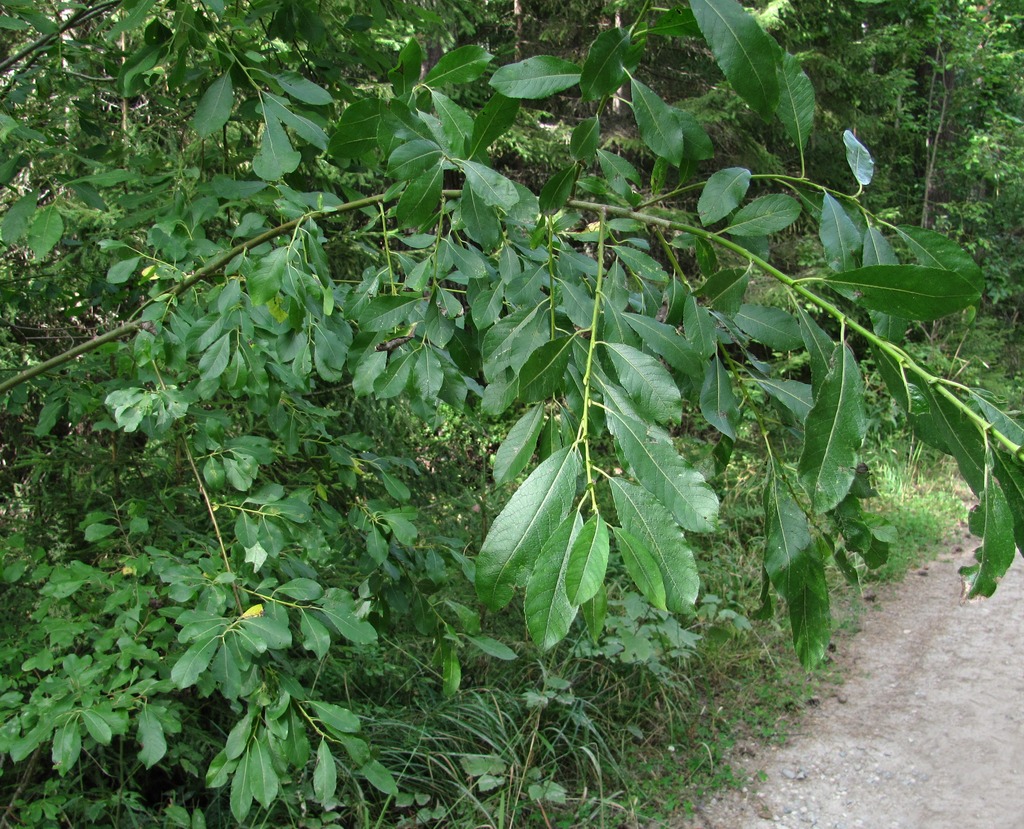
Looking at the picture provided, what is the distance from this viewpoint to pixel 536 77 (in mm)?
995

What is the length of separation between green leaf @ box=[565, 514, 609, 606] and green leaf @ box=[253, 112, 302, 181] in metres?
Result: 1.01

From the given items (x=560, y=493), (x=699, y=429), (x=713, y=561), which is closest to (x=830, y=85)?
(x=699, y=429)

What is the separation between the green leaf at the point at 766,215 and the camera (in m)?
1.14

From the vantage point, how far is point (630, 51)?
96 centimetres

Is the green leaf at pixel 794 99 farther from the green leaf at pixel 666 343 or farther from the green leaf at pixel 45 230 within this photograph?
the green leaf at pixel 45 230

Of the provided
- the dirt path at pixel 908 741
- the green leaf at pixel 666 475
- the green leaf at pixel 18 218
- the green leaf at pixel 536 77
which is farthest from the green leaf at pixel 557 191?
the dirt path at pixel 908 741

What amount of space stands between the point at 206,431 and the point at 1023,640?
17.2 ft

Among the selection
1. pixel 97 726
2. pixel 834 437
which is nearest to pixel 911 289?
pixel 834 437

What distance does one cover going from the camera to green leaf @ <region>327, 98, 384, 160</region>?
1.21m

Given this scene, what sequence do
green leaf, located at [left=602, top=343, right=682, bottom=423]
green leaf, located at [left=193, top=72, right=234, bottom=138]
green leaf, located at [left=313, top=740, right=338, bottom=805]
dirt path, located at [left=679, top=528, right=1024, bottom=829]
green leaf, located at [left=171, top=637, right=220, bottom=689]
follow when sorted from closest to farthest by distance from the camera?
green leaf, located at [left=602, top=343, right=682, bottom=423] → green leaf, located at [left=171, top=637, right=220, bottom=689] → green leaf, located at [left=313, top=740, right=338, bottom=805] → green leaf, located at [left=193, top=72, right=234, bottom=138] → dirt path, located at [left=679, top=528, right=1024, bottom=829]

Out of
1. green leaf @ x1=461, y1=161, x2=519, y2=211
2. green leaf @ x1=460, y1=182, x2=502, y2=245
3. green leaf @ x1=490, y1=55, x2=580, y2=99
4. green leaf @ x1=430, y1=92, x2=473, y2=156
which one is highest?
green leaf @ x1=490, y1=55, x2=580, y2=99

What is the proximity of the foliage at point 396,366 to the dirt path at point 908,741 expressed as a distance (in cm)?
177

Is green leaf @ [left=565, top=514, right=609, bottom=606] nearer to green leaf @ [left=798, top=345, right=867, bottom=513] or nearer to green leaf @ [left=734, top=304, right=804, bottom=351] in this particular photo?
green leaf @ [left=798, top=345, right=867, bottom=513]

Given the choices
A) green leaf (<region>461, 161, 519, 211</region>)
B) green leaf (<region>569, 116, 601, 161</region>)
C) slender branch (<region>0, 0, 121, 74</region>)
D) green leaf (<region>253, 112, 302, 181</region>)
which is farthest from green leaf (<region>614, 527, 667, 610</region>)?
slender branch (<region>0, 0, 121, 74</region>)
